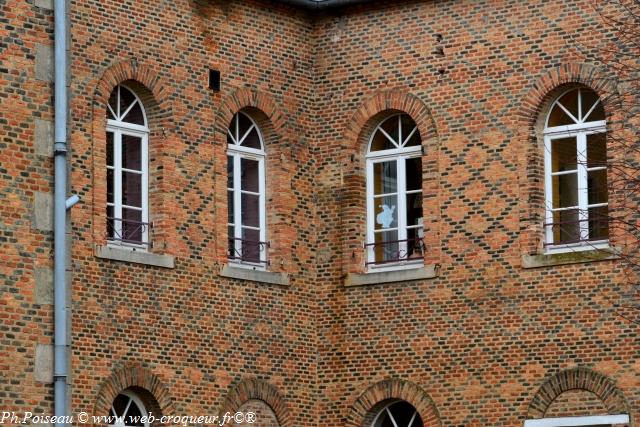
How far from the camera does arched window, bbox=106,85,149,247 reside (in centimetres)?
3005

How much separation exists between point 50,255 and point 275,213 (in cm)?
474

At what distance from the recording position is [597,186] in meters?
30.8

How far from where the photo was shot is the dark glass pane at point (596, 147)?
30.7 m

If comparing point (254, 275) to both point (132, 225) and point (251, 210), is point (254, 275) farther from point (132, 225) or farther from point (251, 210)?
point (132, 225)

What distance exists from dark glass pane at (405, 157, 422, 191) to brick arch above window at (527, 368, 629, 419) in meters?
3.75

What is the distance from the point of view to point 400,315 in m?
31.7

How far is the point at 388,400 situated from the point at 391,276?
1821 millimetres

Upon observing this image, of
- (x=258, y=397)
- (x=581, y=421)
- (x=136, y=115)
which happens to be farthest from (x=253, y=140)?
(x=581, y=421)

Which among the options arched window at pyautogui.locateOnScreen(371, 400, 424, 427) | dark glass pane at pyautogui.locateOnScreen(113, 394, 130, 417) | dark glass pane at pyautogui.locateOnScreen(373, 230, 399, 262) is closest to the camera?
dark glass pane at pyautogui.locateOnScreen(113, 394, 130, 417)

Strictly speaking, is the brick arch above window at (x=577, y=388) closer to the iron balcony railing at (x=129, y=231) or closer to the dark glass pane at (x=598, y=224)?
the dark glass pane at (x=598, y=224)

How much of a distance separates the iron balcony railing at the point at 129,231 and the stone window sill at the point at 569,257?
5.40 meters

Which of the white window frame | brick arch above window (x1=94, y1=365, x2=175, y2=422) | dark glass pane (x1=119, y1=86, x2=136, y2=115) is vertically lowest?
the white window frame

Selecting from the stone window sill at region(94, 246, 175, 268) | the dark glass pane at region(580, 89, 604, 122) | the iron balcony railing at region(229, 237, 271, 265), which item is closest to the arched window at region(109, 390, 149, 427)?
the stone window sill at region(94, 246, 175, 268)

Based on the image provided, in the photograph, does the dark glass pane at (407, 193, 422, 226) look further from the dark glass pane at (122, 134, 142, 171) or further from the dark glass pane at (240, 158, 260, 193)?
the dark glass pane at (122, 134, 142, 171)
